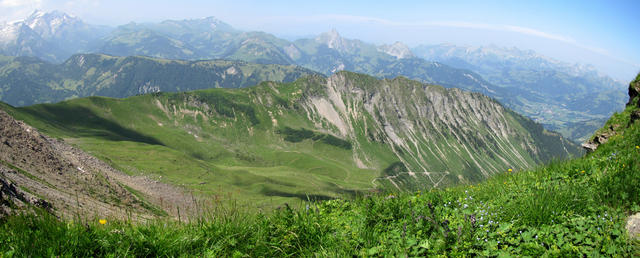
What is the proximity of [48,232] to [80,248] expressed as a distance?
70 cm

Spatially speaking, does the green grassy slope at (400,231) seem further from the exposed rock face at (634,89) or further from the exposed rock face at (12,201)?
the exposed rock face at (634,89)

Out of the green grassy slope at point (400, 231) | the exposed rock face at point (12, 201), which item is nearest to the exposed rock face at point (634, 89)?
the green grassy slope at point (400, 231)

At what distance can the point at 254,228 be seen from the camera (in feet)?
19.6

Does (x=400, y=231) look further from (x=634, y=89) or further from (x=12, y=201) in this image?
(x=634, y=89)

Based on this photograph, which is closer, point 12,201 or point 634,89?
point 12,201

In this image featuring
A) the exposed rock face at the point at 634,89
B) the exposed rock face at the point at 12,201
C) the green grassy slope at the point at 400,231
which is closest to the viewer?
the green grassy slope at the point at 400,231

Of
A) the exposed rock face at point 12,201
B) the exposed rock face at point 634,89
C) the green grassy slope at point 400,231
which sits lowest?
the exposed rock face at point 12,201

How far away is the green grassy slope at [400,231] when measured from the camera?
485cm

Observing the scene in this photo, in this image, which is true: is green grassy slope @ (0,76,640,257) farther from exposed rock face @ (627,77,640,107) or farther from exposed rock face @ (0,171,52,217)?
exposed rock face @ (627,77,640,107)

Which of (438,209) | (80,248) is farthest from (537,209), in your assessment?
(80,248)

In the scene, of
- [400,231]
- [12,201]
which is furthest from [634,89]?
[12,201]

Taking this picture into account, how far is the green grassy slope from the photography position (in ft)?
15.9

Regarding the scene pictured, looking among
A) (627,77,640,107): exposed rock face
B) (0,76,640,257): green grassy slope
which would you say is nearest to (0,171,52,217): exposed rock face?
(0,76,640,257): green grassy slope

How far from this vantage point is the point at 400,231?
5906 millimetres
